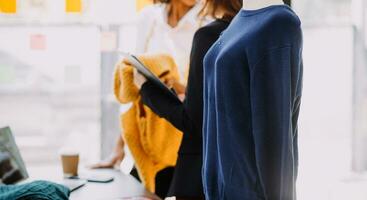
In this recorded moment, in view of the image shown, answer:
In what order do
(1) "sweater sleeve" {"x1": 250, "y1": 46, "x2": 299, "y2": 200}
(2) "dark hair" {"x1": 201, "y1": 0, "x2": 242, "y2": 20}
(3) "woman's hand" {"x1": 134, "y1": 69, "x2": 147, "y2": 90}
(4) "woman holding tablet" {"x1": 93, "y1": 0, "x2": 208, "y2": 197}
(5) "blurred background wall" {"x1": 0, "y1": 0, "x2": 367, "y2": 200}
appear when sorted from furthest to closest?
1. (5) "blurred background wall" {"x1": 0, "y1": 0, "x2": 367, "y2": 200}
2. (4) "woman holding tablet" {"x1": 93, "y1": 0, "x2": 208, "y2": 197}
3. (3) "woman's hand" {"x1": 134, "y1": 69, "x2": 147, "y2": 90}
4. (2) "dark hair" {"x1": 201, "y1": 0, "x2": 242, "y2": 20}
5. (1) "sweater sleeve" {"x1": 250, "y1": 46, "x2": 299, "y2": 200}

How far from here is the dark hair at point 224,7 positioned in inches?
56.6

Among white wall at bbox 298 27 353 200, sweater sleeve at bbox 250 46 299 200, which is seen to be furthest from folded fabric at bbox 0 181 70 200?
white wall at bbox 298 27 353 200

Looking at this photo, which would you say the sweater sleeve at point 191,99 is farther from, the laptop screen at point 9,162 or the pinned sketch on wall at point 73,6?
the pinned sketch on wall at point 73,6

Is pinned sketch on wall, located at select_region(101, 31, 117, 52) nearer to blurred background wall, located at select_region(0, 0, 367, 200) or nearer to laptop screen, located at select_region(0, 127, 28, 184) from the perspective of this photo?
blurred background wall, located at select_region(0, 0, 367, 200)

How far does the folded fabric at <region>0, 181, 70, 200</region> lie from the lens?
3.87ft

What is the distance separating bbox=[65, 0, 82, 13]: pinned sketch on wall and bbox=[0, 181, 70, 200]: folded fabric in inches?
56.2

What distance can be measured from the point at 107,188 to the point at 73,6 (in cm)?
120

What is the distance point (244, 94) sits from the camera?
108 centimetres

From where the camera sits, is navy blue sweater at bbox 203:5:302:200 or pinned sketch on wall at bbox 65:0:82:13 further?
pinned sketch on wall at bbox 65:0:82:13

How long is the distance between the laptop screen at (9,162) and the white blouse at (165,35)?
72cm

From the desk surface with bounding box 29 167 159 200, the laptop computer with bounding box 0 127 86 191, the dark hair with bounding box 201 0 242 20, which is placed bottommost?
the desk surface with bounding box 29 167 159 200

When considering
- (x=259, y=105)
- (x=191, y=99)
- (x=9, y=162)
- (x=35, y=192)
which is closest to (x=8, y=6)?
(x=9, y=162)

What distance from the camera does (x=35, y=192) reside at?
3.92 feet

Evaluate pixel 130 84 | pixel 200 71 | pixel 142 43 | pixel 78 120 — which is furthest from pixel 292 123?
pixel 78 120
